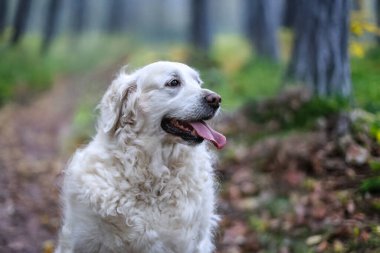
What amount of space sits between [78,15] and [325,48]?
19153mm

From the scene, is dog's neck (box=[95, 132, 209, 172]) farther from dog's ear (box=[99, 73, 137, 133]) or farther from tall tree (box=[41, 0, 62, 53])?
tall tree (box=[41, 0, 62, 53])

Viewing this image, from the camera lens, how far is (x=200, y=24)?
1909cm

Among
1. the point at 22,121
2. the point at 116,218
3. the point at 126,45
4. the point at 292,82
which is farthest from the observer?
the point at 126,45

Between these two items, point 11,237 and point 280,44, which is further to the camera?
point 280,44

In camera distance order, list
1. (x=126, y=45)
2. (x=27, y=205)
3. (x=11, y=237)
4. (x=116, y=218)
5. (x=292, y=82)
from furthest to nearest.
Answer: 1. (x=126, y=45)
2. (x=292, y=82)
3. (x=27, y=205)
4. (x=11, y=237)
5. (x=116, y=218)

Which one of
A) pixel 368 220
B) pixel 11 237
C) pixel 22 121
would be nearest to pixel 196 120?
pixel 368 220

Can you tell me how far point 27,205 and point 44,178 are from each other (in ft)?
5.08

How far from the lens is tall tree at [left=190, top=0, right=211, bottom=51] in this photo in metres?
18.7

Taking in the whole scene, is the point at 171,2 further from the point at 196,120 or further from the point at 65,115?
the point at 196,120

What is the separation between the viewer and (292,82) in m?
7.79

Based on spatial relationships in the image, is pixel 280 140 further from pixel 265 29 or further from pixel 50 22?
pixel 50 22

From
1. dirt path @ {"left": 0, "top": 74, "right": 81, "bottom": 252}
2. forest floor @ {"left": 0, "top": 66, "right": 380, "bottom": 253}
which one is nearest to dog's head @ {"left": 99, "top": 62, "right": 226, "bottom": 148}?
forest floor @ {"left": 0, "top": 66, "right": 380, "bottom": 253}

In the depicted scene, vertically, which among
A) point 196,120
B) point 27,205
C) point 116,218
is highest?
point 196,120

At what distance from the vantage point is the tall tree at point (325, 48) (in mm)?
6922
